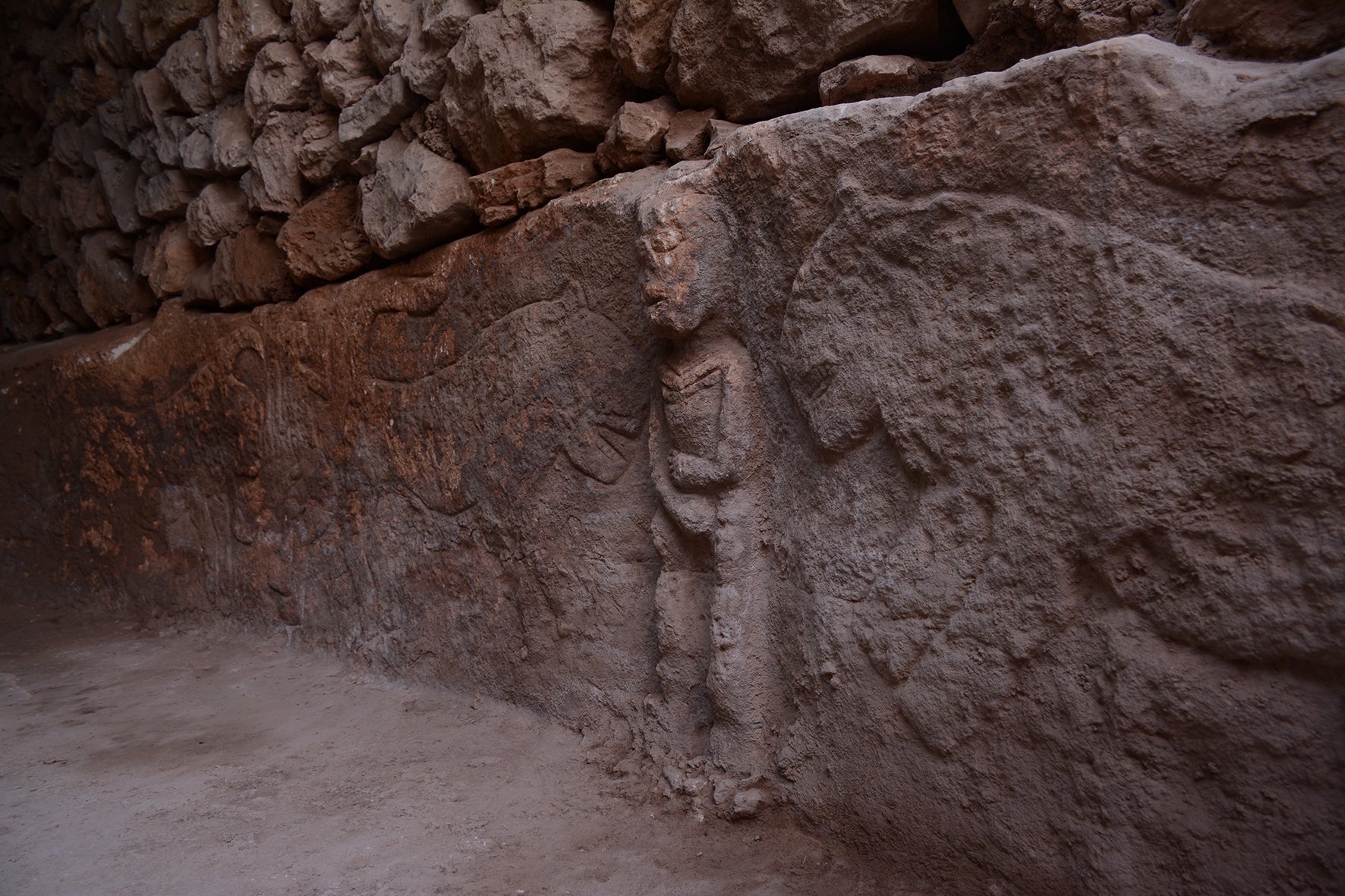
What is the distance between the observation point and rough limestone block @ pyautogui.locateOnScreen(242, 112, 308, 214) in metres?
3.11

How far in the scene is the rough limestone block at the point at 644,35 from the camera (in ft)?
7.29

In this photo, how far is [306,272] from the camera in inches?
118

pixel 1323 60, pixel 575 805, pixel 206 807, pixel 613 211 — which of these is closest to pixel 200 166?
pixel 613 211

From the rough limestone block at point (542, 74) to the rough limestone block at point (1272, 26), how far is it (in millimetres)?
1356

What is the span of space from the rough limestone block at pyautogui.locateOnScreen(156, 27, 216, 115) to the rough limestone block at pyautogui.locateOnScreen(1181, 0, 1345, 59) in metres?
3.15

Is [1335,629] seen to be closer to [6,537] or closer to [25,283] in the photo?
[6,537]

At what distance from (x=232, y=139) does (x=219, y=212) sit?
25 cm

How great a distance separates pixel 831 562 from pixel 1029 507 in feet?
1.28

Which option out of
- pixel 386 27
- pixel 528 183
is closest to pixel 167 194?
pixel 386 27

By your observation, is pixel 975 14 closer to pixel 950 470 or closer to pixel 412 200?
pixel 950 470

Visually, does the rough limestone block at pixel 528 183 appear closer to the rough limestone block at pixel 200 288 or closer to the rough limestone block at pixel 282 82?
the rough limestone block at pixel 282 82

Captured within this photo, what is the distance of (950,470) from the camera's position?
5.08 ft

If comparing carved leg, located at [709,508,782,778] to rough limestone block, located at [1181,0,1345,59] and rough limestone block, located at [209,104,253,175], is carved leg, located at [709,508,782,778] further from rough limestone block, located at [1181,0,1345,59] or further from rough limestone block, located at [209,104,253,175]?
rough limestone block, located at [209,104,253,175]

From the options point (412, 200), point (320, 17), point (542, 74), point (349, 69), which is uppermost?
point (320, 17)
